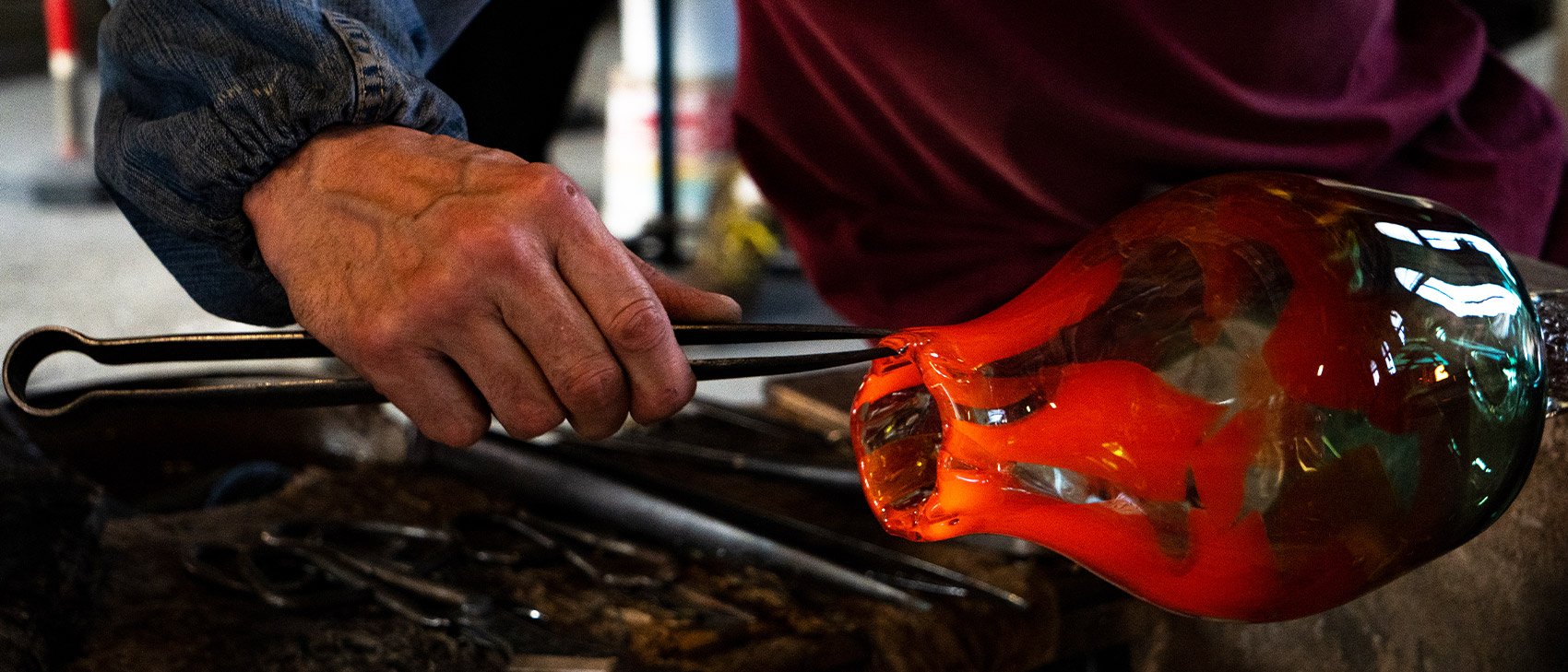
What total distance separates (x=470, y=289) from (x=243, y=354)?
9 centimetres

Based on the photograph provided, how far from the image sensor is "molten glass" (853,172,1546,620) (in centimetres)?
36

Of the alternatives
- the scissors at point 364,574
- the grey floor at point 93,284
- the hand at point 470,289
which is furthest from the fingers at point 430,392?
the grey floor at point 93,284

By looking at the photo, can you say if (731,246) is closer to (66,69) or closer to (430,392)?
(430,392)

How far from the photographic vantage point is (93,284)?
233cm

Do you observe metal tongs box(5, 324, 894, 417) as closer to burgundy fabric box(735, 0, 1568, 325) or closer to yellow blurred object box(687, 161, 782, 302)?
burgundy fabric box(735, 0, 1568, 325)

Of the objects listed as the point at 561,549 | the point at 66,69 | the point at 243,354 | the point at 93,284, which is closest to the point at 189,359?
the point at 243,354

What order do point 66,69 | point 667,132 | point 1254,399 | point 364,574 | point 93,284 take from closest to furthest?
point 1254,399
point 364,574
point 667,132
point 93,284
point 66,69

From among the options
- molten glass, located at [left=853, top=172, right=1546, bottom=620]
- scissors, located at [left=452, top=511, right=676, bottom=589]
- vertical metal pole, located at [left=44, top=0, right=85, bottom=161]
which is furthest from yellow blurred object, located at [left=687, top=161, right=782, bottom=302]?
vertical metal pole, located at [left=44, top=0, right=85, bottom=161]

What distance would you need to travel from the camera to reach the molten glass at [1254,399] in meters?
0.36

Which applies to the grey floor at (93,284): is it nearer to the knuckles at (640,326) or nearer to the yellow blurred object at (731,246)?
the yellow blurred object at (731,246)

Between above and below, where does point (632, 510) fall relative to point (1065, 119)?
below

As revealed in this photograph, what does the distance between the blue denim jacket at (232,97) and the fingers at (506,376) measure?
0.31 ft

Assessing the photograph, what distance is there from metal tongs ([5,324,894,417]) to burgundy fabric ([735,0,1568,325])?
30 centimetres

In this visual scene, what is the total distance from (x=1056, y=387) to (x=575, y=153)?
12.3 feet
